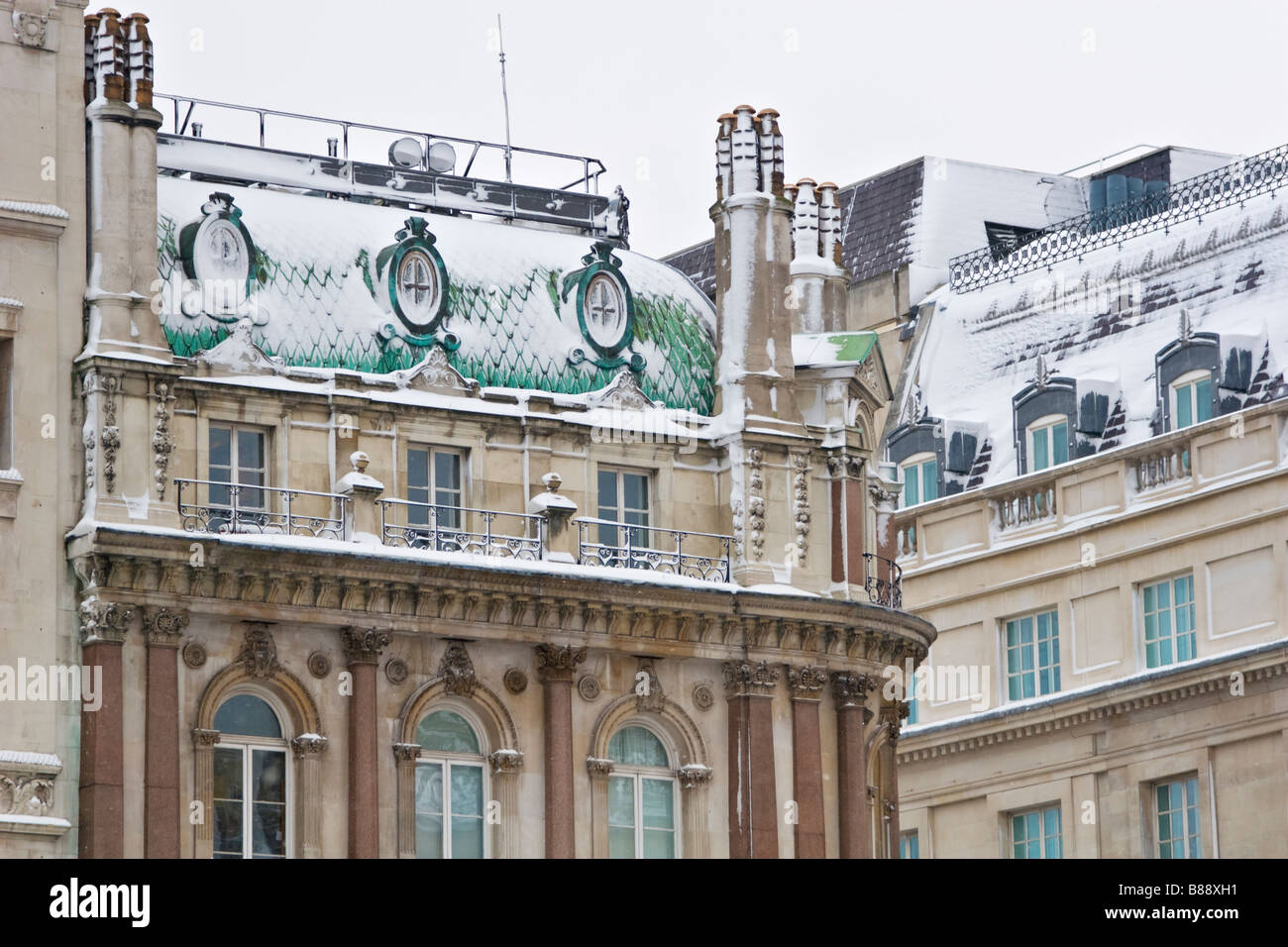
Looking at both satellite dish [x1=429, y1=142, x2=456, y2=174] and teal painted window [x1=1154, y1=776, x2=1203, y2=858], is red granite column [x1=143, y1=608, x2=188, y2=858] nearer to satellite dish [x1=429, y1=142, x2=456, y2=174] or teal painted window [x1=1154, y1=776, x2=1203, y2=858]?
satellite dish [x1=429, y1=142, x2=456, y2=174]

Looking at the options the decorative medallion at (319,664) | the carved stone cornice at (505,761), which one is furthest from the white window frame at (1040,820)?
the decorative medallion at (319,664)

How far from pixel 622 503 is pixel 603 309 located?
385 centimetres

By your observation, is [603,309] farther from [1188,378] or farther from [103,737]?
[1188,378]

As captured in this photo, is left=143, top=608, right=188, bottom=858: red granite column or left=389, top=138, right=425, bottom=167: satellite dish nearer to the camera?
left=143, top=608, right=188, bottom=858: red granite column

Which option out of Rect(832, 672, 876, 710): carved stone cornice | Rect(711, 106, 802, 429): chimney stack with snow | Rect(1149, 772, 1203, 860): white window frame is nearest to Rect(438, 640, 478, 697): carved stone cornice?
Rect(832, 672, 876, 710): carved stone cornice

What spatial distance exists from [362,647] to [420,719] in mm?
1986

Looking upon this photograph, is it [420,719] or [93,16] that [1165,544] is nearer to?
[420,719]

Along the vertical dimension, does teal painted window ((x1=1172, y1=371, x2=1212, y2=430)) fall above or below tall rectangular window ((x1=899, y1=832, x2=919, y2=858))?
above

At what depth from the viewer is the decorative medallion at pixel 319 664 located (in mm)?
76500

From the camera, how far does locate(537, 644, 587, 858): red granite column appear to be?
7806 cm

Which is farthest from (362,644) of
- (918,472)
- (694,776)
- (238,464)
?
(918,472)

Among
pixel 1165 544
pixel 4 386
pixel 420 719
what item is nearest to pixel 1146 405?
pixel 1165 544

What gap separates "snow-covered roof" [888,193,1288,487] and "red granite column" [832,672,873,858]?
691 inches

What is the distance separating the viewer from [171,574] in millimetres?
74688
